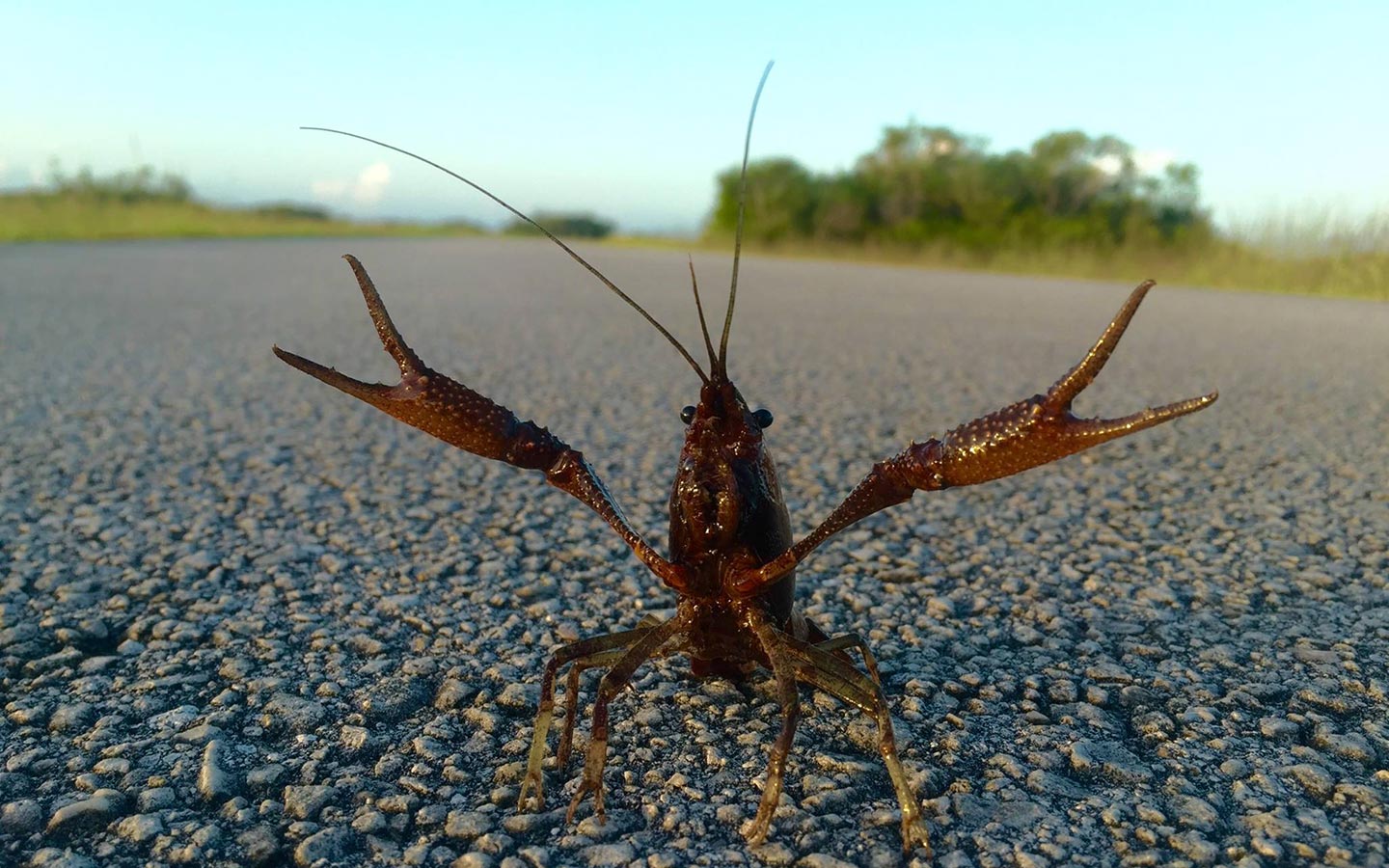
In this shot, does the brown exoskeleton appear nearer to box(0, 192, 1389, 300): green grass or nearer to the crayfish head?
the crayfish head

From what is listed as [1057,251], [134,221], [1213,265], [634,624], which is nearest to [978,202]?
[1057,251]

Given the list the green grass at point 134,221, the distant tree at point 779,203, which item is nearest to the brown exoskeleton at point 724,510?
the green grass at point 134,221

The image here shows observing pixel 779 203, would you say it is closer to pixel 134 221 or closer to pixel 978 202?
pixel 978 202

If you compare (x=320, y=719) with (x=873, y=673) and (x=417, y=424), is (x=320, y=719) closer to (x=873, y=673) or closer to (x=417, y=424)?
(x=417, y=424)

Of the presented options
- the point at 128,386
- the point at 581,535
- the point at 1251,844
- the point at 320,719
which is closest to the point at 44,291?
the point at 128,386

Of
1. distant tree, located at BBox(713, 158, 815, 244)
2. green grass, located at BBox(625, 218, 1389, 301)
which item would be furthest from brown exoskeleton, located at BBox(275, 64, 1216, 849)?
distant tree, located at BBox(713, 158, 815, 244)

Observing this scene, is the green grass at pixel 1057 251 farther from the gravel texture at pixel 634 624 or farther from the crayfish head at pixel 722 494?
the crayfish head at pixel 722 494
